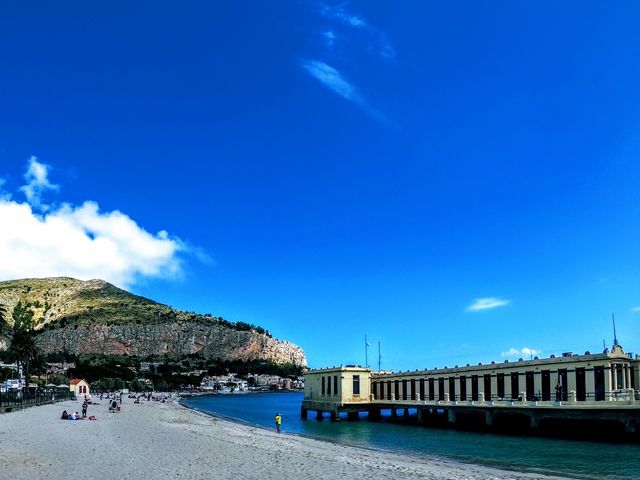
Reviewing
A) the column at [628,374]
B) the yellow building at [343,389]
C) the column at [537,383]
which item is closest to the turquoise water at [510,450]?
the column at [537,383]

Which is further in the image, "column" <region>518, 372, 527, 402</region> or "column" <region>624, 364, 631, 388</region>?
"column" <region>518, 372, 527, 402</region>

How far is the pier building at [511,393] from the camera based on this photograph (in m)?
47.3

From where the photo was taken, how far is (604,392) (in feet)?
158

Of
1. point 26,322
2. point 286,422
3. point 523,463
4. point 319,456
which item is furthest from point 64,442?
point 26,322

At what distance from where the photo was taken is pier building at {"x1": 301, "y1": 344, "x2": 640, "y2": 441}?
4728 centimetres

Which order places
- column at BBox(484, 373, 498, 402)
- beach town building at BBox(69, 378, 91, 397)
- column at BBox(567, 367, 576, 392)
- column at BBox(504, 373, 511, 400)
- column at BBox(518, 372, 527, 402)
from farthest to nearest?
beach town building at BBox(69, 378, 91, 397), column at BBox(484, 373, 498, 402), column at BBox(504, 373, 511, 400), column at BBox(518, 372, 527, 402), column at BBox(567, 367, 576, 392)

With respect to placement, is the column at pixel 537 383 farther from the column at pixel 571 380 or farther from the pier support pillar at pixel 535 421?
the column at pixel 571 380

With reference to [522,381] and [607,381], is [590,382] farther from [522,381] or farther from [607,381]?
[522,381]

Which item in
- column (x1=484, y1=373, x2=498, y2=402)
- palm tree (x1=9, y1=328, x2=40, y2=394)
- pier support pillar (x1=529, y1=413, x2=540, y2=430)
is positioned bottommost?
pier support pillar (x1=529, y1=413, x2=540, y2=430)

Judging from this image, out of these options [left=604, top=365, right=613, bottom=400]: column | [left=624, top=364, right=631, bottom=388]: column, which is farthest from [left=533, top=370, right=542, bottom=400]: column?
[left=624, top=364, right=631, bottom=388]: column

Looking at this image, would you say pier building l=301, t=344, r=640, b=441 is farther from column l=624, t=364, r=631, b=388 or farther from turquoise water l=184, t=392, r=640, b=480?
turquoise water l=184, t=392, r=640, b=480

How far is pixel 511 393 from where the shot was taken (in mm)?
58812

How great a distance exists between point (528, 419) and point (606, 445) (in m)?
16.5

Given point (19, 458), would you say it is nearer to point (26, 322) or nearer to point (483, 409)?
point (483, 409)
